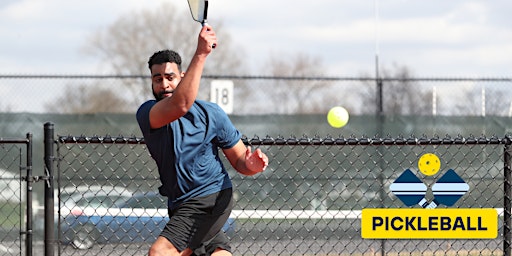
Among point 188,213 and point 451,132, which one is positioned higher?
point 451,132

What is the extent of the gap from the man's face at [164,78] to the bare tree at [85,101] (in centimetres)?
804

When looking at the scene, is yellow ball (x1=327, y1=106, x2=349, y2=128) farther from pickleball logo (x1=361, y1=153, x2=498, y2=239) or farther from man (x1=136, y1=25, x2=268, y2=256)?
man (x1=136, y1=25, x2=268, y2=256)

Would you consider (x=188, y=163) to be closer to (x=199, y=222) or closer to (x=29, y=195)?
(x=199, y=222)

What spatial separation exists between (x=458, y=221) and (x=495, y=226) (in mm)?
270

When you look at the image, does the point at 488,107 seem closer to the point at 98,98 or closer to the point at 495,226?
the point at 495,226

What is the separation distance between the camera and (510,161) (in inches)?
258

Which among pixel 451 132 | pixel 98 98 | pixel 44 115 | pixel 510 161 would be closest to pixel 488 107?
pixel 451 132

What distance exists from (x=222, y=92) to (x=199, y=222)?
6.77m

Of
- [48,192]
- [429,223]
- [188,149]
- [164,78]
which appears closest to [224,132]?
[188,149]

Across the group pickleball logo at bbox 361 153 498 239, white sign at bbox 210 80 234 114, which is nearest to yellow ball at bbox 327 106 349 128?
white sign at bbox 210 80 234 114

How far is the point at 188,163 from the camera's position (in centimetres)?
478

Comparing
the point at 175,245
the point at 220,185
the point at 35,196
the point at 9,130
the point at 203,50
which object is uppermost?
the point at 9,130

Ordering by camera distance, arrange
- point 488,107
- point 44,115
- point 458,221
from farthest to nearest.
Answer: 1. point 488,107
2. point 44,115
3. point 458,221

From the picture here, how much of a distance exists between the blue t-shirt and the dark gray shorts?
0.14 feet
